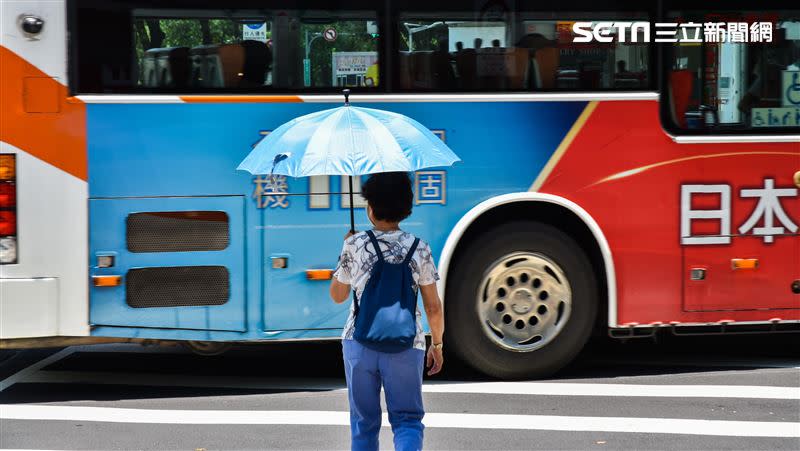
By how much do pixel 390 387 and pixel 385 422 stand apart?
235 cm

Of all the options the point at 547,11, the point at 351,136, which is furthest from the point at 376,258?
the point at 547,11

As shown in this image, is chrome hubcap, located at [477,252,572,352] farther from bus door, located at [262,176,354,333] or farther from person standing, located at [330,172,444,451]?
person standing, located at [330,172,444,451]

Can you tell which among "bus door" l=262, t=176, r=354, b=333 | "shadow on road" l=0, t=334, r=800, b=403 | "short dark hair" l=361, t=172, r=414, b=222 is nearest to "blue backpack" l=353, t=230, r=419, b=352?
"short dark hair" l=361, t=172, r=414, b=222

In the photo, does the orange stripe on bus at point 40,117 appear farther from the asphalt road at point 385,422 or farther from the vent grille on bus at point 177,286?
the asphalt road at point 385,422

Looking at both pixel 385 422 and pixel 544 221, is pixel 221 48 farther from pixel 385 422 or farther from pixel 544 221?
pixel 385 422

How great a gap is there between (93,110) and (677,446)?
4.07 m

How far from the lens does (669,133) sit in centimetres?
797

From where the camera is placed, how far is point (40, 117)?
24.2ft

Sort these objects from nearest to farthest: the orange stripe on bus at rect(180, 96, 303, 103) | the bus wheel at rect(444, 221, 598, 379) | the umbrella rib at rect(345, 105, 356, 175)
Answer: the umbrella rib at rect(345, 105, 356, 175) → the orange stripe on bus at rect(180, 96, 303, 103) → the bus wheel at rect(444, 221, 598, 379)

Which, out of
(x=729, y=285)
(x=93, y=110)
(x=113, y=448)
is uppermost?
(x=93, y=110)

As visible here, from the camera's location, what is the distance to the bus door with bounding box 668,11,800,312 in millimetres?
8023

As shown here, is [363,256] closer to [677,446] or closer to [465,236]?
[677,446]

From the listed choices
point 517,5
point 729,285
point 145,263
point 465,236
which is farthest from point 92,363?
point 729,285

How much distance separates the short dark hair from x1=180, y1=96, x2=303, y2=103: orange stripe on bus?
2854mm
